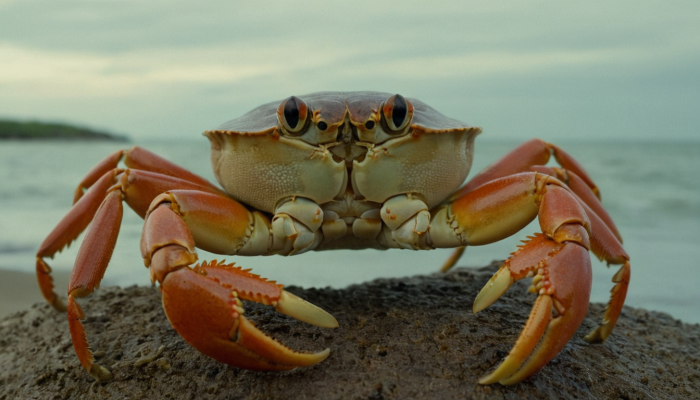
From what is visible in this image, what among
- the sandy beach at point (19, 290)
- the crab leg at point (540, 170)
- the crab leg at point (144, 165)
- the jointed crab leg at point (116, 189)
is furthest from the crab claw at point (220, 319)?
the sandy beach at point (19, 290)

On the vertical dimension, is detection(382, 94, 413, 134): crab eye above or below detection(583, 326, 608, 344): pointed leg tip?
above

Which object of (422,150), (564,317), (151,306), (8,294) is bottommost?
(8,294)

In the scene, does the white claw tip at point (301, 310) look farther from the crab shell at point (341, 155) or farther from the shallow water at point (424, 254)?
the shallow water at point (424, 254)

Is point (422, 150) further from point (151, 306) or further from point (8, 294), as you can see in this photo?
point (8, 294)

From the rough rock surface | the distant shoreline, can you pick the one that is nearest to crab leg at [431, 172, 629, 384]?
the rough rock surface

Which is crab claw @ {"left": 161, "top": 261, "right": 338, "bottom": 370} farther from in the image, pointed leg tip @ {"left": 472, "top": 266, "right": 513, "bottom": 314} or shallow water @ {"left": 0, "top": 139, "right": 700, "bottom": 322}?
shallow water @ {"left": 0, "top": 139, "right": 700, "bottom": 322}

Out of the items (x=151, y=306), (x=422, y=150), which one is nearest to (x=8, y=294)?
(x=151, y=306)
